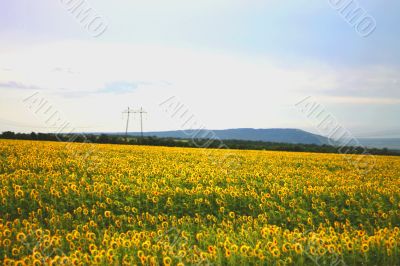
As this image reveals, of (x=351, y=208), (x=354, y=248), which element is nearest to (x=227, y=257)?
(x=354, y=248)

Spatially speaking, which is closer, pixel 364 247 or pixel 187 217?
pixel 364 247

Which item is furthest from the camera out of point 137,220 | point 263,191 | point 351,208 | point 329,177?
point 329,177

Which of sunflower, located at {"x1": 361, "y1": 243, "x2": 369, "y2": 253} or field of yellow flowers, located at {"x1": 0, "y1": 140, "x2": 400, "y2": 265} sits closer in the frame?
field of yellow flowers, located at {"x1": 0, "y1": 140, "x2": 400, "y2": 265}

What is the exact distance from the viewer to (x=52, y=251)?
843cm

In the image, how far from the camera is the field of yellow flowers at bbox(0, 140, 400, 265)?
27.2ft

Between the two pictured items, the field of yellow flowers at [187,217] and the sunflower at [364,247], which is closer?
the field of yellow flowers at [187,217]

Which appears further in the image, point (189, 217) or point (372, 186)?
point (372, 186)

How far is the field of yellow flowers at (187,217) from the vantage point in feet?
27.2

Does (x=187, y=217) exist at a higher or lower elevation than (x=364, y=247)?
higher

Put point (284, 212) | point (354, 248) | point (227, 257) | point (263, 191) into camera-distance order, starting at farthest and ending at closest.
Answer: point (263, 191), point (284, 212), point (354, 248), point (227, 257)

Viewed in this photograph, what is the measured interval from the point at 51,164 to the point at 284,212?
34.6 ft

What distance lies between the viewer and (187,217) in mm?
12203

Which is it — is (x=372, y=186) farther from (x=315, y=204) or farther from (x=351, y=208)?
(x=315, y=204)

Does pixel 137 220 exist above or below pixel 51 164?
below
